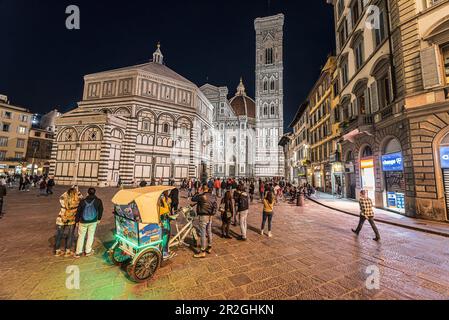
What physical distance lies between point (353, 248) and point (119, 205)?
6348 millimetres

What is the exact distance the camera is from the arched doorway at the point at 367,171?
528 inches

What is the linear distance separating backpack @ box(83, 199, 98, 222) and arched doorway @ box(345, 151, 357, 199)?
1814 centimetres

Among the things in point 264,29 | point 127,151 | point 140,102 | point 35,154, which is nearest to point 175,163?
point 127,151

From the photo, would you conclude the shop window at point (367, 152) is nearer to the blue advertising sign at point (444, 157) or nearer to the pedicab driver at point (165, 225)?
the blue advertising sign at point (444, 157)

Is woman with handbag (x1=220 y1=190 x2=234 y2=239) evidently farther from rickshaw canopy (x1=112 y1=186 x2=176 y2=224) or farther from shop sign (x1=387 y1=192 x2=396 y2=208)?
shop sign (x1=387 y1=192 x2=396 y2=208)

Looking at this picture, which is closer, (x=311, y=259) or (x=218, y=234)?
(x=311, y=259)

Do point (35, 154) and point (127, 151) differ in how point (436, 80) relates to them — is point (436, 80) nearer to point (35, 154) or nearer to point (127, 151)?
point (127, 151)

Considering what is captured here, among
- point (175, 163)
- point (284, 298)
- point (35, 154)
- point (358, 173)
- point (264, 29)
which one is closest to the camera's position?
point (284, 298)

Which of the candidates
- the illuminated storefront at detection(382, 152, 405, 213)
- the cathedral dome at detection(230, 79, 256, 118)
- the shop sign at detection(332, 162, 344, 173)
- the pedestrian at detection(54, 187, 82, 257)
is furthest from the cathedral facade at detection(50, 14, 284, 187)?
the illuminated storefront at detection(382, 152, 405, 213)

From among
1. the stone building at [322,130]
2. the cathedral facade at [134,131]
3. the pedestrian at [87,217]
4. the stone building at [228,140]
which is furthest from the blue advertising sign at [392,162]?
the stone building at [228,140]

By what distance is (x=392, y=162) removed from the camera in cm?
1134

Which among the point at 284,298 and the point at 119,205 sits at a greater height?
the point at 119,205

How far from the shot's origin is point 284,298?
3.13 meters

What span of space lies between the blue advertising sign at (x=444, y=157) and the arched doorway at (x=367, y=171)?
13.8 ft
